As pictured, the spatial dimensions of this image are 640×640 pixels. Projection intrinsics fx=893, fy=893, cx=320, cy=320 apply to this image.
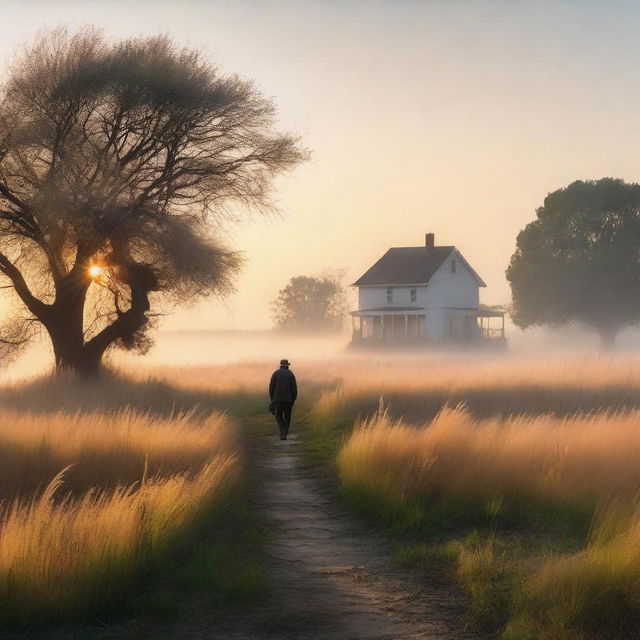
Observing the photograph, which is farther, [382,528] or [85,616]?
[382,528]

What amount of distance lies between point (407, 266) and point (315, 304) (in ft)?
135

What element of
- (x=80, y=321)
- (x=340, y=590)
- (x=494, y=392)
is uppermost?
(x=80, y=321)

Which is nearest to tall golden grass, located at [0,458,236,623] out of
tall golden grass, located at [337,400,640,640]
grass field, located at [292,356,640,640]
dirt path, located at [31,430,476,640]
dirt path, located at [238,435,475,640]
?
dirt path, located at [31,430,476,640]

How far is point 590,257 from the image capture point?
6462 centimetres

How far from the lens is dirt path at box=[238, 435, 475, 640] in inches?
281

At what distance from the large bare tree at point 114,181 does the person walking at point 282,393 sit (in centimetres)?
934

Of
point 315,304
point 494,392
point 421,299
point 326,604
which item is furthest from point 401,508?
point 315,304

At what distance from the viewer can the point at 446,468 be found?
11859mm

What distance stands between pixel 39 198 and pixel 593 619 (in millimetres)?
21733

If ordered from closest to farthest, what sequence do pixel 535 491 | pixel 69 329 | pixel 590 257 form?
pixel 535 491, pixel 69 329, pixel 590 257

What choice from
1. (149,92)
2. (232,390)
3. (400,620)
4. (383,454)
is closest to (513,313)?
(232,390)

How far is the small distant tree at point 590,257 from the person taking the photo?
211 ft

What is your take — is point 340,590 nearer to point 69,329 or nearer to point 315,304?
point 69,329

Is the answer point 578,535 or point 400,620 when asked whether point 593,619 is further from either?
point 578,535
